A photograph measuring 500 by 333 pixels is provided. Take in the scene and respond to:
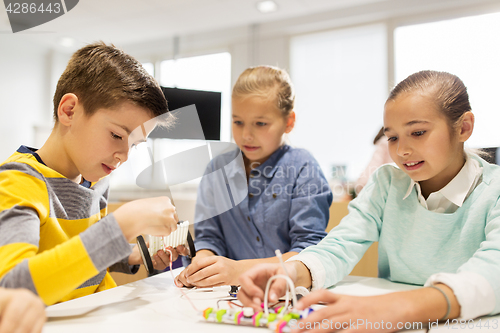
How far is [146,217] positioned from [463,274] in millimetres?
477

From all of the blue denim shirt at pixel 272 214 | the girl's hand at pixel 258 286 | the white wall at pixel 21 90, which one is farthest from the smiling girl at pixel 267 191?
the white wall at pixel 21 90

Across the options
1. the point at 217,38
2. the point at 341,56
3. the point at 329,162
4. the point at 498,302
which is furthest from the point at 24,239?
the point at 217,38

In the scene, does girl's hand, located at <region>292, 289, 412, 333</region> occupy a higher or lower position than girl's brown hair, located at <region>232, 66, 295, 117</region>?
lower

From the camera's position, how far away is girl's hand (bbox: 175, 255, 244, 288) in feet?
2.24

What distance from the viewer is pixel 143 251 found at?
29.2 inches

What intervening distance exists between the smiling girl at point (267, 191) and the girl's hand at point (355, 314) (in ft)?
1.39

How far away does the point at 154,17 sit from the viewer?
3.45m

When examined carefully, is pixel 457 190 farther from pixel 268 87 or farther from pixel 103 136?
pixel 103 136

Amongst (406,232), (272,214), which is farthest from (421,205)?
(272,214)

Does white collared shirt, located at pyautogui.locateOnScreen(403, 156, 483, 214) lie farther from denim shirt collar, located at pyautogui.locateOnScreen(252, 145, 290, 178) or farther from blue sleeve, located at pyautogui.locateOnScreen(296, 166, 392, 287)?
denim shirt collar, located at pyautogui.locateOnScreen(252, 145, 290, 178)

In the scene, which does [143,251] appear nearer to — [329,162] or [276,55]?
[329,162]

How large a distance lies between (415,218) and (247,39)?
319cm

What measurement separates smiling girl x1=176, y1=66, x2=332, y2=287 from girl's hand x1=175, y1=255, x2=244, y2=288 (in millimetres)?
212

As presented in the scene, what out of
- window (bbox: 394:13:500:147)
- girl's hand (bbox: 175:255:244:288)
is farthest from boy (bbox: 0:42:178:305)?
window (bbox: 394:13:500:147)
